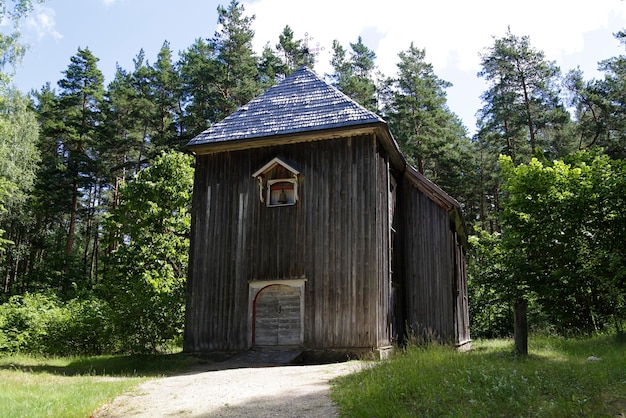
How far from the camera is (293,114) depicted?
16672 millimetres

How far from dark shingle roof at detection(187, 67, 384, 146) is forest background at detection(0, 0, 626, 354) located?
217cm

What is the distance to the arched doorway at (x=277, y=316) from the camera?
15164mm

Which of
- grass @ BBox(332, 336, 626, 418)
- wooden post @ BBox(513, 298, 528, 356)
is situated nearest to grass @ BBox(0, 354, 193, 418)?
grass @ BBox(332, 336, 626, 418)

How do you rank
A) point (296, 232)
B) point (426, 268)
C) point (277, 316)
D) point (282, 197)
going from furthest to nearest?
point (426, 268) → point (282, 197) → point (296, 232) → point (277, 316)

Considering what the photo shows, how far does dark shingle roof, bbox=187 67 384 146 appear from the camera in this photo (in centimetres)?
1576

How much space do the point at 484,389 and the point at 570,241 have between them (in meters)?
10.3

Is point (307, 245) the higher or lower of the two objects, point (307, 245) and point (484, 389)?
the higher

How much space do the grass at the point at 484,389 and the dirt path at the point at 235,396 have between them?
1.69 feet

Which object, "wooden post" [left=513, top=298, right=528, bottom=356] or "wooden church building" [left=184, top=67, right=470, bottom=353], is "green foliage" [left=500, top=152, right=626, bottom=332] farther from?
"wooden post" [left=513, top=298, right=528, bottom=356]

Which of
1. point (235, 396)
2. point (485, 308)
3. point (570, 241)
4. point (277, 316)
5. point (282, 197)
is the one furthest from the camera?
point (485, 308)

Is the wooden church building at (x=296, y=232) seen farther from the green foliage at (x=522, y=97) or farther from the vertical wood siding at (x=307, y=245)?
the green foliage at (x=522, y=97)

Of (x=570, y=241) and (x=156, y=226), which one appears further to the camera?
(x=156, y=226)

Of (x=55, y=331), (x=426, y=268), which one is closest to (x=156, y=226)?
(x=55, y=331)

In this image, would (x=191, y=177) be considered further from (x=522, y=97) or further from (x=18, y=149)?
(x=522, y=97)
